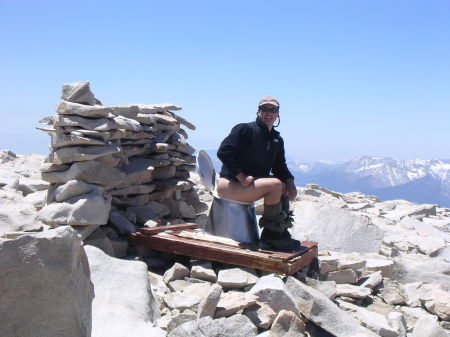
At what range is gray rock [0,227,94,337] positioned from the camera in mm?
3375

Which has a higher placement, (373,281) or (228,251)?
(228,251)

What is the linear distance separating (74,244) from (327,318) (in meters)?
3.06

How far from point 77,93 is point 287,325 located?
4.61 metres

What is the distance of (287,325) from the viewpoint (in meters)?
4.89

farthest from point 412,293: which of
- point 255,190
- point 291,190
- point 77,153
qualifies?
point 77,153

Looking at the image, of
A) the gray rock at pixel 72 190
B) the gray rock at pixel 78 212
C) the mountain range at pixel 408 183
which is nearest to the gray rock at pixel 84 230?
the gray rock at pixel 78 212

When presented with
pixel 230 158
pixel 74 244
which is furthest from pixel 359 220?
pixel 74 244

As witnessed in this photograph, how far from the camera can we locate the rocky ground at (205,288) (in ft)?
11.3

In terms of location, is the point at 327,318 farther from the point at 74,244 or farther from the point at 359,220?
the point at 359,220

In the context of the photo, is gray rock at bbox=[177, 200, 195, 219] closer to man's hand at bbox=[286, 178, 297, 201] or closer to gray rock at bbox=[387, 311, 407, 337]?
man's hand at bbox=[286, 178, 297, 201]

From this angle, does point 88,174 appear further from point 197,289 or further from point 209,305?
point 209,305

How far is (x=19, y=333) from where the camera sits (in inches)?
135

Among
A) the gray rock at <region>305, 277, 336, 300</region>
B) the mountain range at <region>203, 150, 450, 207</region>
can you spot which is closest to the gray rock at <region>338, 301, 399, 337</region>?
the gray rock at <region>305, 277, 336, 300</region>

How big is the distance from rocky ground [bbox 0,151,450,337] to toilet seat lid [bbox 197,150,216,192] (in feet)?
4.48
